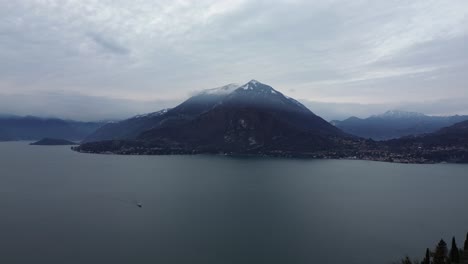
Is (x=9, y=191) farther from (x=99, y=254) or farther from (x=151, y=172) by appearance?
(x=99, y=254)

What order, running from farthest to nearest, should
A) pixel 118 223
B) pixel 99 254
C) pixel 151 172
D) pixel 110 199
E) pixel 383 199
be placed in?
pixel 151 172
pixel 383 199
pixel 110 199
pixel 118 223
pixel 99 254

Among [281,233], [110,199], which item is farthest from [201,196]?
[281,233]

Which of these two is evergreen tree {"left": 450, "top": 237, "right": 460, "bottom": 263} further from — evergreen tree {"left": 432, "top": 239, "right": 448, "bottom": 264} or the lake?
the lake

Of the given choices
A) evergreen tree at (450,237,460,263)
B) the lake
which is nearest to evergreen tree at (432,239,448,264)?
evergreen tree at (450,237,460,263)

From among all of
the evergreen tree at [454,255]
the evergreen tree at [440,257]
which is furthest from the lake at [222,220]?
the evergreen tree at [454,255]

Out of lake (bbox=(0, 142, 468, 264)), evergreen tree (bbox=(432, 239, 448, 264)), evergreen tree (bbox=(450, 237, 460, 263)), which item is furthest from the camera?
lake (bbox=(0, 142, 468, 264))

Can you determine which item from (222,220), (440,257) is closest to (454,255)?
(440,257)

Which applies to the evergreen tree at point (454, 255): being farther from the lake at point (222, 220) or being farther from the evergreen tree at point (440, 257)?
the lake at point (222, 220)

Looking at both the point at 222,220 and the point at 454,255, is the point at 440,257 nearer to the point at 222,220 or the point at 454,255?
the point at 454,255
